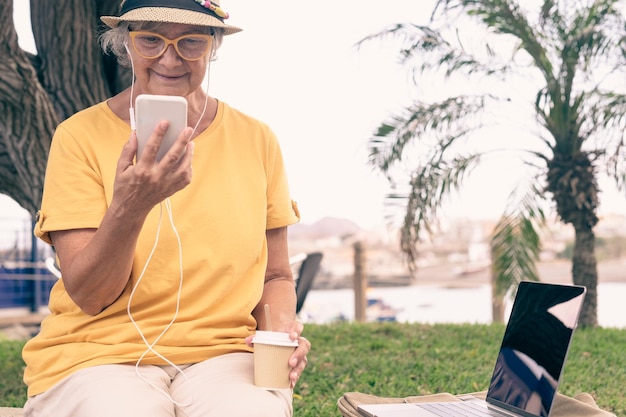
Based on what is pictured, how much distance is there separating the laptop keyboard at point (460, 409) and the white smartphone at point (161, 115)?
105cm

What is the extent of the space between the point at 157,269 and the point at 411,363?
12.6 ft

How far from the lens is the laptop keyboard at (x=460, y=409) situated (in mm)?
2150

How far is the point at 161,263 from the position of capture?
212 centimetres

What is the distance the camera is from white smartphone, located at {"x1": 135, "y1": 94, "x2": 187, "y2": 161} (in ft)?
5.70

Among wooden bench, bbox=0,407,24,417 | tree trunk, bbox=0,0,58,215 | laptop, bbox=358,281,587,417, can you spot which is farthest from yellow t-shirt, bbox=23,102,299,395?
tree trunk, bbox=0,0,58,215

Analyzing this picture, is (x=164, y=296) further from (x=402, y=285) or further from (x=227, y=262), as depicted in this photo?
(x=402, y=285)

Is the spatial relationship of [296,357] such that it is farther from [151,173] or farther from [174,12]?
[174,12]

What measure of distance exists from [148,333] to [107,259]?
28 cm

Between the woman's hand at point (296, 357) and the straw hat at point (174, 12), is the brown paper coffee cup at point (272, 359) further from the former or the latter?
the straw hat at point (174, 12)

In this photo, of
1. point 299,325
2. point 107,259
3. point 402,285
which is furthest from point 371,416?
point 402,285

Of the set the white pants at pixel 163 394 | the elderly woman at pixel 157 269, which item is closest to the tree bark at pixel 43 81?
the elderly woman at pixel 157 269

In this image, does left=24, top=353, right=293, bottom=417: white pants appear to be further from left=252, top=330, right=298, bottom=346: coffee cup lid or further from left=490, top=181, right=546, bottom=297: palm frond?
left=490, top=181, right=546, bottom=297: palm frond

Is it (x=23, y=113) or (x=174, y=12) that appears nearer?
(x=174, y=12)

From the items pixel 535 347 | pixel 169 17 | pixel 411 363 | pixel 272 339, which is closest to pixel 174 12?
pixel 169 17
